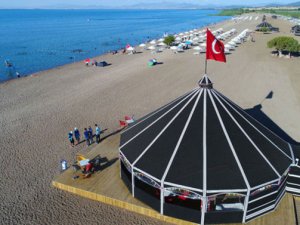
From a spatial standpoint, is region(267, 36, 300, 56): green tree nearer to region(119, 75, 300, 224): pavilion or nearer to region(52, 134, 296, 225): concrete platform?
region(119, 75, 300, 224): pavilion

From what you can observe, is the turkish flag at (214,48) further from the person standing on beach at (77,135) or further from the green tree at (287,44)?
the green tree at (287,44)

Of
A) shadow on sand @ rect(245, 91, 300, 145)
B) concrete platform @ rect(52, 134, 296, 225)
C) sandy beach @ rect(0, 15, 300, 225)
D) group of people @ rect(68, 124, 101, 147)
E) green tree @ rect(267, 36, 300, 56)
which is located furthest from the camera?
green tree @ rect(267, 36, 300, 56)

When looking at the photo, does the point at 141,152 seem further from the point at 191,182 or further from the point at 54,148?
the point at 54,148

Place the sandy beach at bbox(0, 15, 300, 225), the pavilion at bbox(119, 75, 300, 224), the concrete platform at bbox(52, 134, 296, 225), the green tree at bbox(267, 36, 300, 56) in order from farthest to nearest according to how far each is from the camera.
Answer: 1. the green tree at bbox(267, 36, 300, 56)
2. the sandy beach at bbox(0, 15, 300, 225)
3. the concrete platform at bbox(52, 134, 296, 225)
4. the pavilion at bbox(119, 75, 300, 224)

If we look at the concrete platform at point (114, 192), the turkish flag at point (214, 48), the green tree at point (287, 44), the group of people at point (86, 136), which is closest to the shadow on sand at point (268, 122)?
the concrete platform at point (114, 192)

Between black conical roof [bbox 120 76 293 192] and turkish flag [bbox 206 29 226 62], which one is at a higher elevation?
turkish flag [bbox 206 29 226 62]

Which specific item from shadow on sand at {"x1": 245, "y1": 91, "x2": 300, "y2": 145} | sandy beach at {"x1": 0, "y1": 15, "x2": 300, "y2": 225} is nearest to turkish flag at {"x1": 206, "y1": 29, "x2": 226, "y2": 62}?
sandy beach at {"x1": 0, "y1": 15, "x2": 300, "y2": 225}
